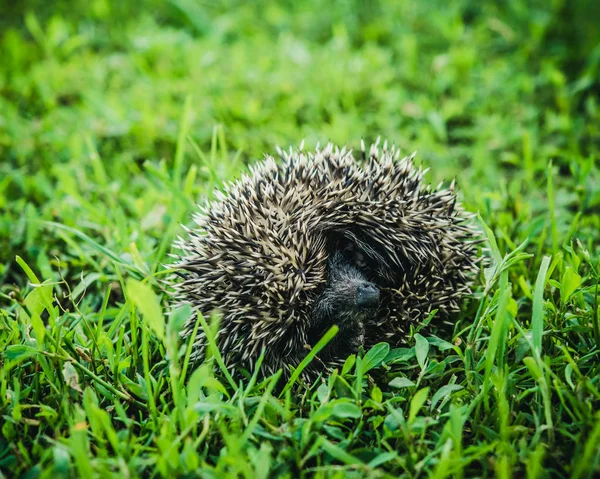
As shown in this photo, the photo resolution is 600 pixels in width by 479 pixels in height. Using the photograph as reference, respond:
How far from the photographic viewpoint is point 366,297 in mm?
2885

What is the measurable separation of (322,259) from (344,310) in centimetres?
29

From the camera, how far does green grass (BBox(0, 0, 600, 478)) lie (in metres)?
2.43

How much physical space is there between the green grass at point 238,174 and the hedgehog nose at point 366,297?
243 mm

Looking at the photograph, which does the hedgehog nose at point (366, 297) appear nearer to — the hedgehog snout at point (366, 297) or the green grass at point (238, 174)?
the hedgehog snout at point (366, 297)

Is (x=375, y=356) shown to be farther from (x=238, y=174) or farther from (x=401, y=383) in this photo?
(x=238, y=174)

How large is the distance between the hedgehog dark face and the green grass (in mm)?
190

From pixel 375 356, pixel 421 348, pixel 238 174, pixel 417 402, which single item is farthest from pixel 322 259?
pixel 238 174

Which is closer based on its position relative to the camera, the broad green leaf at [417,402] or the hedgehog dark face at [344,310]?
the broad green leaf at [417,402]

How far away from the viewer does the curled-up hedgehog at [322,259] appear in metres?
2.79

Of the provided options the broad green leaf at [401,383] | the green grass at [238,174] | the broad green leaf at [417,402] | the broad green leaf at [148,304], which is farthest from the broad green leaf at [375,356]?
the broad green leaf at [148,304]

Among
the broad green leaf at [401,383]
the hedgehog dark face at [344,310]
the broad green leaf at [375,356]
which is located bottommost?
the broad green leaf at [401,383]

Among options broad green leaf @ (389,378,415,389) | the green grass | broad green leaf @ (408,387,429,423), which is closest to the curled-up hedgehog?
the green grass

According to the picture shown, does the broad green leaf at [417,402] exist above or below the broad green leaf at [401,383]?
below

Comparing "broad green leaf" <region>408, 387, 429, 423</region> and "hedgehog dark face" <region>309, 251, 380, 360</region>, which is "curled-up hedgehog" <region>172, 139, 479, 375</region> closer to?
"hedgehog dark face" <region>309, 251, 380, 360</region>
